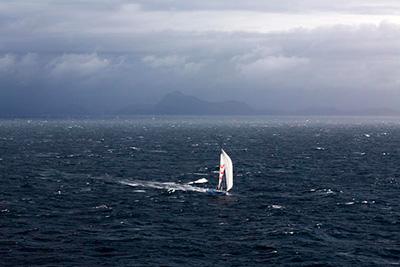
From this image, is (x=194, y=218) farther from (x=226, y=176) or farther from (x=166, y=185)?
(x=166, y=185)

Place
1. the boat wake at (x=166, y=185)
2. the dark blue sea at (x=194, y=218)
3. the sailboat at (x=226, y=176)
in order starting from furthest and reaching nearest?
1. the boat wake at (x=166, y=185)
2. the sailboat at (x=226, y=176)
3. the dark blue sea at (x=194, y=218)

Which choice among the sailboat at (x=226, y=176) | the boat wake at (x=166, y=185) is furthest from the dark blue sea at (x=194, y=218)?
the sailboat at (x=226, y=176)

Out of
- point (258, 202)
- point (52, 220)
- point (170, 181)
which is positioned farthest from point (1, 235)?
point (170, 181)

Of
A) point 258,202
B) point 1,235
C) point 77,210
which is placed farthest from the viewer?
point 258,202

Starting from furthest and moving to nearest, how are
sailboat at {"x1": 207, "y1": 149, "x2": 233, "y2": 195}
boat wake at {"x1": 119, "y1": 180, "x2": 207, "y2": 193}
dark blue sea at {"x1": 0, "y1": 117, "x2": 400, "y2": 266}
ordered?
boat wake at {"x1": 119, "y1": 180, "x2": 207, "y2": 193}
sailboat at {"x1": 207, "y1": 149, "x2": 233, "y2": 195}
dark blue sea at {"x1": 0, "y1": 117, "x2": 400, "y2": 266}

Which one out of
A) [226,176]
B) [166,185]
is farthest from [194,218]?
[166,185]

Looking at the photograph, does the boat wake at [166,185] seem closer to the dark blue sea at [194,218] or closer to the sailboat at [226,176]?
the dark blue sea at [194,218]

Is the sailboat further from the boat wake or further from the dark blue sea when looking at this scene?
the boat wake

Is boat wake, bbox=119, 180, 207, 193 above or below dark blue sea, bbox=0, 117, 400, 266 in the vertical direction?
above

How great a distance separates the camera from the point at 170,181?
140875mm

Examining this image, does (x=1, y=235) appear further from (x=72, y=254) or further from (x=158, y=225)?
(x=158, y=225)

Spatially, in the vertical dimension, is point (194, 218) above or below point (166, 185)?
below

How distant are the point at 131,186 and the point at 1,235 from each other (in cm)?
4852

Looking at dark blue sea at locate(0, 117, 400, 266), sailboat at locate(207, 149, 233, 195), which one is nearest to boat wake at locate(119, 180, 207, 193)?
dark blue sea at locate(0, 117, 400, 266)
